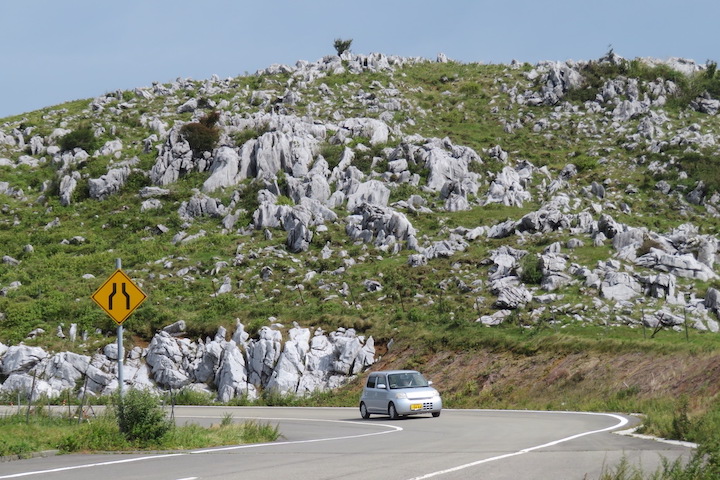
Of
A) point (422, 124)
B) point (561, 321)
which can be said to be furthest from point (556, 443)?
point (422, 124)

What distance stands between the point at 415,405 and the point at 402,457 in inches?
497

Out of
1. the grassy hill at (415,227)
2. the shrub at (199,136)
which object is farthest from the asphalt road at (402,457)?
the shrub at (199,136)

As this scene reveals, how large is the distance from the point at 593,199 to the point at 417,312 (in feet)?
72.1

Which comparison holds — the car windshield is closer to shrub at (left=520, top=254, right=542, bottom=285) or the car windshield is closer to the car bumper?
the car bumper

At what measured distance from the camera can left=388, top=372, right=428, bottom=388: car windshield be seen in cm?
2667

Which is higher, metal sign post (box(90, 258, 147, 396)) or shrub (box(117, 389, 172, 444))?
metal sign post (box(90, 258, 147, 396))

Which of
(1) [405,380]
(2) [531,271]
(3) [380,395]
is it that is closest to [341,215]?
(2) [531,271]

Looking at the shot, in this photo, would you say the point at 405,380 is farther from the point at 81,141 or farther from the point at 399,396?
the point at 81,141

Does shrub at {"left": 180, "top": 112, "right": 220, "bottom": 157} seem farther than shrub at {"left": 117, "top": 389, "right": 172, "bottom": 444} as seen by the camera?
Yes

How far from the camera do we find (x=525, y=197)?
58.6 meters

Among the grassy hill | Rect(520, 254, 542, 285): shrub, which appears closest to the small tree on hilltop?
the grassy hill

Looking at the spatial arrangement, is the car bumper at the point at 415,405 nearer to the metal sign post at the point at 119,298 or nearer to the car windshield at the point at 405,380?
the car windshield at the point at 405,380

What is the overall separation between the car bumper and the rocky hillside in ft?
39.8

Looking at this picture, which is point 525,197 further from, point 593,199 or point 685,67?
point 685,67
